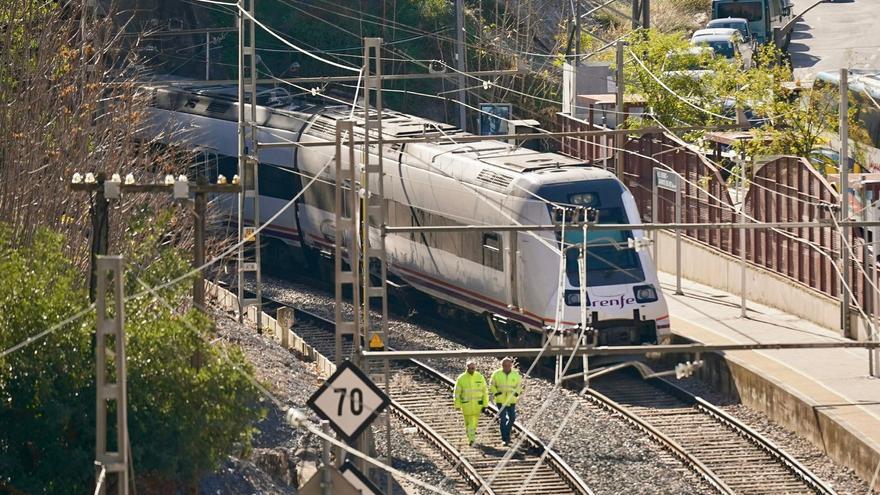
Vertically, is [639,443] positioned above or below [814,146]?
below

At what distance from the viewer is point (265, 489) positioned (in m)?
18.2

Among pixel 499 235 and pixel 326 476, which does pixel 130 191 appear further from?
pixel 499 235

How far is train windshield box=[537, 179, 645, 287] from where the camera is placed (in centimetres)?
2516

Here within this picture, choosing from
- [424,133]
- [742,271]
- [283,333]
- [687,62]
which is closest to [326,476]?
[283,333]

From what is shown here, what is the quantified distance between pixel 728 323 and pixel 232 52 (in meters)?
29.6

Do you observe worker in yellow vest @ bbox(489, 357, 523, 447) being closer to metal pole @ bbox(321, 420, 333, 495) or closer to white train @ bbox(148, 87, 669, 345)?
white train @ bbox(148, 87, 669, 345)

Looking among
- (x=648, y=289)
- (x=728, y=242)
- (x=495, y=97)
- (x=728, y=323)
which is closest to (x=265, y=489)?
(x=648, y=289)

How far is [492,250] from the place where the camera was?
26.3 m

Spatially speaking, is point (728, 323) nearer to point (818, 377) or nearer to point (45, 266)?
point (818, 377)

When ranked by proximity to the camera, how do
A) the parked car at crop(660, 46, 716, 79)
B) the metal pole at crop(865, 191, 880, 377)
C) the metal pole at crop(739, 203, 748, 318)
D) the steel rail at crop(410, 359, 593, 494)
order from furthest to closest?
the parked car at crop(660, 46, 716, 79)
the metal pole at crop(739, 203, 748, 318)
the metal pole at crop(865, 191, 880, 377)
the steel rail at crop(410, 359, 593, 494)

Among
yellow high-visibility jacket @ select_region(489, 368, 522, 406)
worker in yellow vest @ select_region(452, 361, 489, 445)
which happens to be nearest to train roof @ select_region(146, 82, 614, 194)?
worker in yellow vest @ select_region(452, 361, 489, 445)

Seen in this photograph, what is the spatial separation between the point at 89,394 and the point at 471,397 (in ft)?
23.1

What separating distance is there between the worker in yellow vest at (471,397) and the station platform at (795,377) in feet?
14.5

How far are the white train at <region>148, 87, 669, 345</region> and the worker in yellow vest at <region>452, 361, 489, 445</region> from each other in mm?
2706
